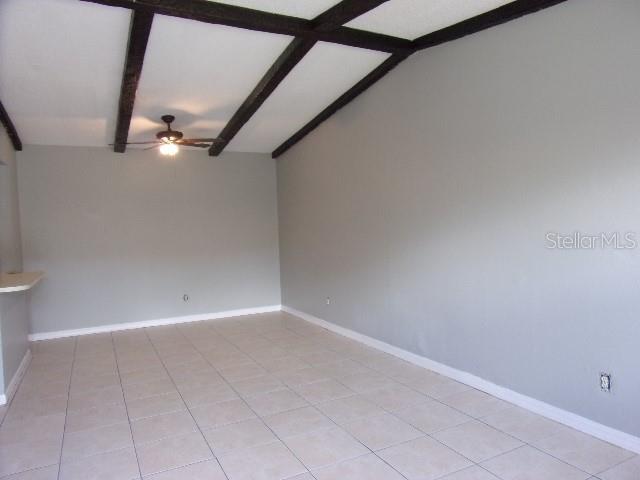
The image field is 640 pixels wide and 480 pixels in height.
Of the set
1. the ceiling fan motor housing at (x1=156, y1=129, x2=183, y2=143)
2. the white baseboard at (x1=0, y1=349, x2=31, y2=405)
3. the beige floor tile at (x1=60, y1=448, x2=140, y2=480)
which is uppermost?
the ceiling fan motor housing at (x1=156, y1=129, x2=183, y2=143)

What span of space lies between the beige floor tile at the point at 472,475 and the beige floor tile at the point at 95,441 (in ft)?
6.23

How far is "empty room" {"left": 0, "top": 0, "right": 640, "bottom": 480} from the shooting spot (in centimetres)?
246

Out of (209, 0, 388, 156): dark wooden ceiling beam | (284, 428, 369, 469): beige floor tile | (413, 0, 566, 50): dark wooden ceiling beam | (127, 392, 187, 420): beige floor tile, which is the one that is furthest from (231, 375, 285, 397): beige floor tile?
(413, 0, 566, 50): dark wooden ceiling beam

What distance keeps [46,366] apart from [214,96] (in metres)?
3.22

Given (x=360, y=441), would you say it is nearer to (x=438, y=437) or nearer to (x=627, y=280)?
(x=438, y=437)

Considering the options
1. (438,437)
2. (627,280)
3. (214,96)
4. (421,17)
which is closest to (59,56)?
(214,96)

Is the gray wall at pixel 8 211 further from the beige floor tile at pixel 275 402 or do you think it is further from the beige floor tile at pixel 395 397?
the beige floor tile at pixel 395 397

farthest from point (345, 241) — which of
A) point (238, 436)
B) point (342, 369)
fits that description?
point (238, 436)

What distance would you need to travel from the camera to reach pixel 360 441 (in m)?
2.62

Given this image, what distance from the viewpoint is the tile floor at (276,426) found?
2.34 metres

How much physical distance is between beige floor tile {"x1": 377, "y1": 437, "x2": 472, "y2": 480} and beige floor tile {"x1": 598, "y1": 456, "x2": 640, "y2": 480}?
659 millimetres

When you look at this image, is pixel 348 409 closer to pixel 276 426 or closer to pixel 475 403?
pixel 276 426

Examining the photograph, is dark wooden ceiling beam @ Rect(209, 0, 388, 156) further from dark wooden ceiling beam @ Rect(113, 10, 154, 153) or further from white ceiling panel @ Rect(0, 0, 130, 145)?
white ceiling panel @ Rect(0, 0, 130, 145)

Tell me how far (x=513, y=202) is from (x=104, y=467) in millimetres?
3020
